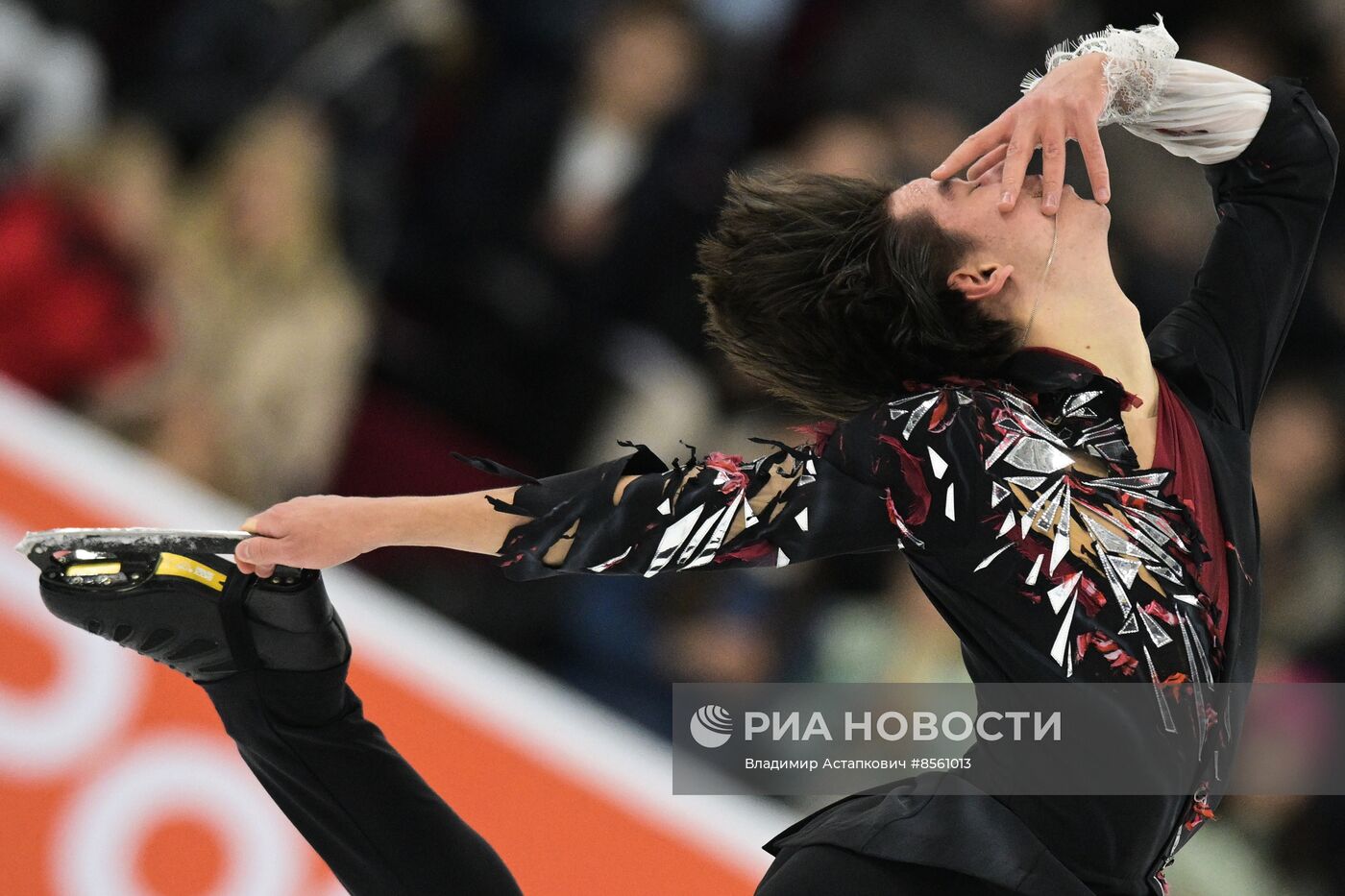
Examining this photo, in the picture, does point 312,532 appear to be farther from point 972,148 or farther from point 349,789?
point 972,148

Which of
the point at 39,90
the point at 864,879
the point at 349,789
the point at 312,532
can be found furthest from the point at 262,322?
the point at 864,879

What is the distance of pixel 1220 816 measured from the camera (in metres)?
4.06

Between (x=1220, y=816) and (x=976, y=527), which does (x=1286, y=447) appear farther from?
(x=976, y=527)

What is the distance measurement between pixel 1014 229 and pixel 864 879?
84 cm

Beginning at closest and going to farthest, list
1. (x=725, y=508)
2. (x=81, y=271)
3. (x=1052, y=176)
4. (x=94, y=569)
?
(x=725, y=508) < (x=1052, y=176) < (x=94, y=569) < (x=81, y=271)

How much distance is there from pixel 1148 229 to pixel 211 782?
9.83 feet

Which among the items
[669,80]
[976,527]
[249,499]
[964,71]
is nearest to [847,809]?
[976,527]

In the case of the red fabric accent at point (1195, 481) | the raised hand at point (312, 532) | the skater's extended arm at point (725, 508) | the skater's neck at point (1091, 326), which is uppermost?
the skater's neck at point (1091, 326)

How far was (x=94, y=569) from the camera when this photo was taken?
214 centimetres

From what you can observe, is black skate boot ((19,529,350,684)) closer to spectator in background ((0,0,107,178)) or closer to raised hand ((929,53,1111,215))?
raised hand ((929,53,1111,215))

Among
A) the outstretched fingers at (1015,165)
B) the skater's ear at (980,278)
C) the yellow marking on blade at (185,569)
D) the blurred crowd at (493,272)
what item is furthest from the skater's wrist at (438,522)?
the blurred crowd at (493,272)

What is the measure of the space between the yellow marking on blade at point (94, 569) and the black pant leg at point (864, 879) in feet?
3.35

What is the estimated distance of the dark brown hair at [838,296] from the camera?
6.35ft

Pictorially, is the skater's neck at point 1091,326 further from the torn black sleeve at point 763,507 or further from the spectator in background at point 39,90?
the spectator in background at point 39,90
